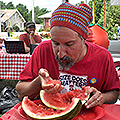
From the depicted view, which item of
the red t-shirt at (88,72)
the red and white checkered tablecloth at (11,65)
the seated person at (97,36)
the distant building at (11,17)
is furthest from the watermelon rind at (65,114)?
the distant building at (11,17)

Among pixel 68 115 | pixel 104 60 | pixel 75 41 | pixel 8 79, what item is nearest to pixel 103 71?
pixel 104 60

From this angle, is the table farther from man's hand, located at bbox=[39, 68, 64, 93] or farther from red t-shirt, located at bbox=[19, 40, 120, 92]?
red t-shirt, located at bbox=[19, 40, 120, 92]

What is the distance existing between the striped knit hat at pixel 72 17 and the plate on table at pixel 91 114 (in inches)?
23.5

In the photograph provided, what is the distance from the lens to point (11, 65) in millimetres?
4250

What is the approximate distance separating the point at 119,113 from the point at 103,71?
0.55m

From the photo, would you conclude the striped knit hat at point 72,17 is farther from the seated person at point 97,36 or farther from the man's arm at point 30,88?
the seated person at point 97,36

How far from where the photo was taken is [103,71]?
66.1 inches

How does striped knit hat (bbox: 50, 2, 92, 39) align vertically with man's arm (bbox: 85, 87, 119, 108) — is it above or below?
above

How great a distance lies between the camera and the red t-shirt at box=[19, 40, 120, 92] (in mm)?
1624

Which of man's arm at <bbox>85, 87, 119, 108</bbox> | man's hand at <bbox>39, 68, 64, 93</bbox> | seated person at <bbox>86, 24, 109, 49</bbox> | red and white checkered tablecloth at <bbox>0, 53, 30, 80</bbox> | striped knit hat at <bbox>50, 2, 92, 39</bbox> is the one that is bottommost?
red and white checkered tablecloth at <bbox>0, 53, 30, 80</bbox>

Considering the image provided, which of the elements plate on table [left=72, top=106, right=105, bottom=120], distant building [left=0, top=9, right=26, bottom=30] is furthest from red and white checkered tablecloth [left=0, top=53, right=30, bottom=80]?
distant building [left=0, top=9, right=26, bottom=30]

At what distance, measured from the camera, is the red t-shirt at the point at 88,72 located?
162 centimetres

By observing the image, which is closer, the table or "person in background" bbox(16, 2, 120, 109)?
the table

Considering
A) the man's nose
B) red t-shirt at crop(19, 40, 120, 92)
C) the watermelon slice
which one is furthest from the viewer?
red t-shirt at crop(19, 40, 120, 92)
